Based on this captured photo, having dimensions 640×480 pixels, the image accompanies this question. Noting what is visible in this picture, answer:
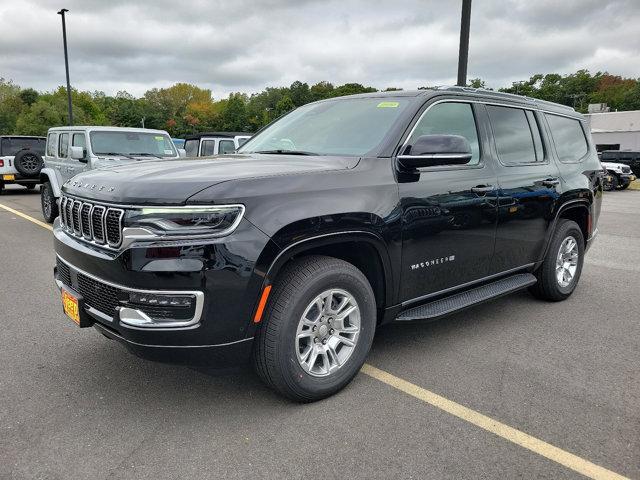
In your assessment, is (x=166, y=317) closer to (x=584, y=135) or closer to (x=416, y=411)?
(x=416, y=411)

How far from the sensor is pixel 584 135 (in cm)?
557

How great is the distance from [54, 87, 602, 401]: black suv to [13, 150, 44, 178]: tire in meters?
12.2

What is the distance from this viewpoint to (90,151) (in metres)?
9.45

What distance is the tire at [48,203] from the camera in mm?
9836

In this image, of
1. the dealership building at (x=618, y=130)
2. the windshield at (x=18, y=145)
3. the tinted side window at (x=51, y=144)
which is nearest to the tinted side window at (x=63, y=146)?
the tinted side window at (x=51, y=144)

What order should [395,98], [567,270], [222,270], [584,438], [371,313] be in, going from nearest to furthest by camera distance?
[222,270] → [584,438] → [371,313] → [395,98] → [567,270]

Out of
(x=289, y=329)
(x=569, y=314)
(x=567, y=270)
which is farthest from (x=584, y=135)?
(x=289, y=329)

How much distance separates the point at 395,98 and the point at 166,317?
7.64 feet

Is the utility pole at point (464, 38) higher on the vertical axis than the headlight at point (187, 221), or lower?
higher

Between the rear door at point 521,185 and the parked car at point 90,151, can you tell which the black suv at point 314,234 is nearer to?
the rear door at point 521,185

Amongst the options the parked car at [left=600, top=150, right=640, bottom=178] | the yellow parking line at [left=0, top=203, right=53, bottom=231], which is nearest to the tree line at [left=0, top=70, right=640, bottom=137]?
the parked car at [left=600, top=150, right=640, bottom=178]

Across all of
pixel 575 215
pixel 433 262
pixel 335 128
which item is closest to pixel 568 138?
pixel 575 215

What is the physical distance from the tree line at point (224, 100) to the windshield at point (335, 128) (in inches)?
2863

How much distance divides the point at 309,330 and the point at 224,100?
12911 centimetres
